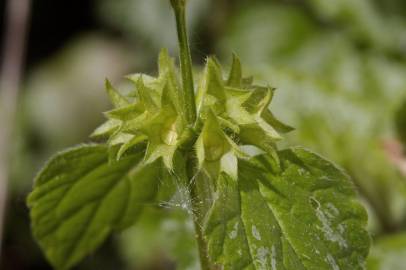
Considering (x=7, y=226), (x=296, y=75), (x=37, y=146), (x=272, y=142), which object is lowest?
(x=7, y=226)

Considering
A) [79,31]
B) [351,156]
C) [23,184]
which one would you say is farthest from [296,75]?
[79,31]

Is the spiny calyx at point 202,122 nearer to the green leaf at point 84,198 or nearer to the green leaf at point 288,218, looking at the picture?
the green leaf at point 288,218

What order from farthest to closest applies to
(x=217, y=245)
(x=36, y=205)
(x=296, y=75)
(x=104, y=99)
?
(x=104, y=99) → (x=296, y=75) → (x=36, y=205) → (x=217, y=245)

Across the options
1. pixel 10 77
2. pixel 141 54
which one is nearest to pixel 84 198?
pixel 10 77

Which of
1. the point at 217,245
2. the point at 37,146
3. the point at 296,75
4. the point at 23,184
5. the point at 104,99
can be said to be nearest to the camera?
the point at 217,245

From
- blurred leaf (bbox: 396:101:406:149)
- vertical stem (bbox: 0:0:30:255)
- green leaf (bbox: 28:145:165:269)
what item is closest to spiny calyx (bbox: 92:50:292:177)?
green leaf (bbox: 28:145:165:269)

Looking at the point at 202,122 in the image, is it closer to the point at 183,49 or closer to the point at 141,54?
the point at 183,49

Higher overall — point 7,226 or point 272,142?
point 272,142

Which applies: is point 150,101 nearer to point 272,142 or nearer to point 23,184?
point 272,142
